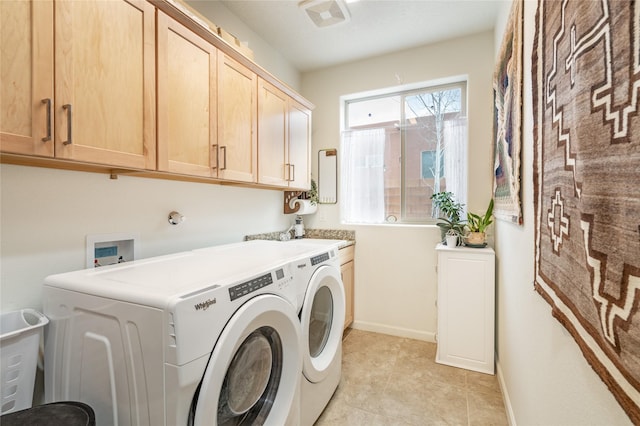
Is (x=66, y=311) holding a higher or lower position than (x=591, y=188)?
lower

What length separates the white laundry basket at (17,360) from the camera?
97 cm

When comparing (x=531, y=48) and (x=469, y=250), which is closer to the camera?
(x=531, y=48)

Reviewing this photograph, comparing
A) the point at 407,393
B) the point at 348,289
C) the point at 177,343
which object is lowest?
the point at 407,393

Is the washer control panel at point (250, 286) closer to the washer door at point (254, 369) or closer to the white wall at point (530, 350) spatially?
the washer door at point (254, 369)

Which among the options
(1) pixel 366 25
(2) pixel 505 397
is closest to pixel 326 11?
(1) pixel 366 25

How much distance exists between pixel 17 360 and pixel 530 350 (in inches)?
78.4

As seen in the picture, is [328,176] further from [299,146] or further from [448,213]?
[448,213]

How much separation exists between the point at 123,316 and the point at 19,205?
28.9 inches

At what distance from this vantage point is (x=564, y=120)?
762 millimetres

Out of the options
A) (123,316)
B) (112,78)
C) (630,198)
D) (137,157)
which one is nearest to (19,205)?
(137,157)

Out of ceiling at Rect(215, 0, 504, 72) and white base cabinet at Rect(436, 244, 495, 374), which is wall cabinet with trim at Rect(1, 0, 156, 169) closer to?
ceiling at Rect(215, 0, 504, 72)

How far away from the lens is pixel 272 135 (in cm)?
215

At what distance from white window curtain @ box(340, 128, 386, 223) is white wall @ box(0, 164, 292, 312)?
1.54m

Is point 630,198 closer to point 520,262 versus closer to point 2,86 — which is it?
point 520,262
